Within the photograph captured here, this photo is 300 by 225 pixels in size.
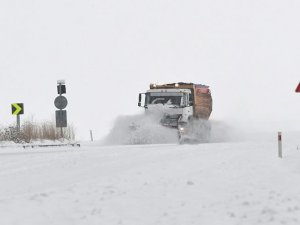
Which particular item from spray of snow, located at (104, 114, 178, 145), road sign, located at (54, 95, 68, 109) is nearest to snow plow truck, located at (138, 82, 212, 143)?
spray of snow, located at (104, 114, 178, 145)

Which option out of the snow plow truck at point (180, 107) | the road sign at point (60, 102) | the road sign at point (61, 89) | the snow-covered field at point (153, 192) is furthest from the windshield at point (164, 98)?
the snow-covered field at point (153, 192)

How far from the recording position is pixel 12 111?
29.2 meters

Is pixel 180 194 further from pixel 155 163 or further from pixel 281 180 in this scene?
pixel 155 163

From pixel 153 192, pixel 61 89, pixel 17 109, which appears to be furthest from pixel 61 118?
pixel 153 192

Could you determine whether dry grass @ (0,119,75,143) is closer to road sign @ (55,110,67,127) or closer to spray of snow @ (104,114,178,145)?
road sign @ (55,110,67,127)

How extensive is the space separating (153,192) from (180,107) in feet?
58.7

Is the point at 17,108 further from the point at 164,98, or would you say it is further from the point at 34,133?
the point at 164,98

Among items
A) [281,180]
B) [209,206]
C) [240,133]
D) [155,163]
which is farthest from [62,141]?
[209,206]

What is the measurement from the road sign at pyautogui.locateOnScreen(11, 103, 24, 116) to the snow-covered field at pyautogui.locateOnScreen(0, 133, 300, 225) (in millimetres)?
15307

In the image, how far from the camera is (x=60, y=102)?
27.2m

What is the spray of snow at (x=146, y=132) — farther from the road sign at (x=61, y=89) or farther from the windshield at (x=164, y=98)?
the road sign at (x=61, y=89)

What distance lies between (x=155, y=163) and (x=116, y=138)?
1405 cm

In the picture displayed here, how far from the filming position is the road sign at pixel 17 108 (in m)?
29.1

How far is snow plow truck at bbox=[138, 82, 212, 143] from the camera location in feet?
86.2
